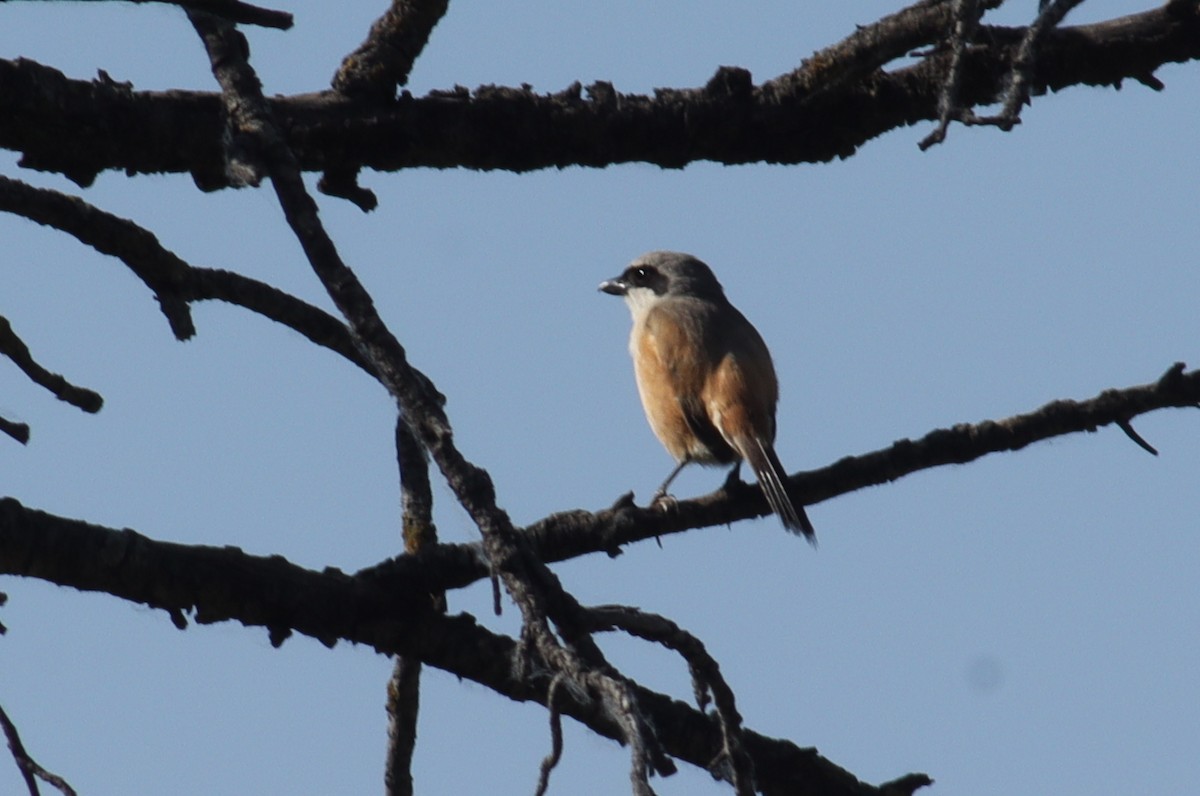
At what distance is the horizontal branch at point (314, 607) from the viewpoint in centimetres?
366

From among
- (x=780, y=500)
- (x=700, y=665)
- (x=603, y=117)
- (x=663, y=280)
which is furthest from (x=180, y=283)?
(x=663, y=280)

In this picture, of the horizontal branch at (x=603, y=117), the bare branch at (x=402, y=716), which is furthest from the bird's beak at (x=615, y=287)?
the bare branch at (x=402, y=716)

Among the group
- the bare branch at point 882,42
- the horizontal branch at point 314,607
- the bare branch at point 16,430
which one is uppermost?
the bare branch at point 882,42

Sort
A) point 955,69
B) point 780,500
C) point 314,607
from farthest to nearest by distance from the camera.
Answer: point 780,500 → point 314,607 → point 955,69

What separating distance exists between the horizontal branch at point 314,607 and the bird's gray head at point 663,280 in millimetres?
4715

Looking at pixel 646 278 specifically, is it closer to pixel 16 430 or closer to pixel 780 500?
pixel 780 500

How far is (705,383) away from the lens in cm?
739

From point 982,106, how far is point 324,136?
7.06 ft

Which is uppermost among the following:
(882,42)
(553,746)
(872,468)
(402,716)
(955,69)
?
(882,42)

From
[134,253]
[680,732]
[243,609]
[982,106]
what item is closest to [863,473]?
[680,732]

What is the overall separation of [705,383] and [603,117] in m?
2.66

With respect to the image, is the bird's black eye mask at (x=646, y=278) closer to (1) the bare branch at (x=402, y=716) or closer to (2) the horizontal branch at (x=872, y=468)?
(2) the horizontal branch at (x=872, y=468)

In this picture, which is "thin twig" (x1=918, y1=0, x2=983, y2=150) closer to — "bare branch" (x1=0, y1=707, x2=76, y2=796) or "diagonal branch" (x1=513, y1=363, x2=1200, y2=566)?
"diagonal branch" (x1=513, y1=363, x2=1200, y2=566)

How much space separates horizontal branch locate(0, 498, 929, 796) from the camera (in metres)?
3.66
